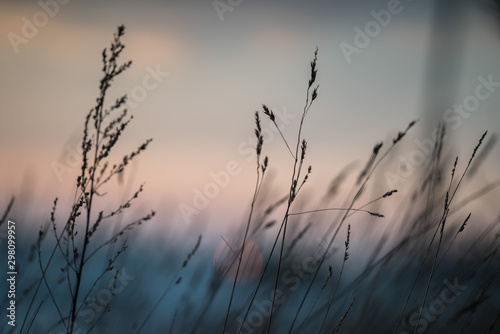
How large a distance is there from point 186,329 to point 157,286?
411mm

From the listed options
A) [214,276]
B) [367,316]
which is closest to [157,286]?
[214,276]

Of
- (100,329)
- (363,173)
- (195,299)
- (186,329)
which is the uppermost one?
(363,173)

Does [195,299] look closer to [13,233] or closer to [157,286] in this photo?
[157,286]

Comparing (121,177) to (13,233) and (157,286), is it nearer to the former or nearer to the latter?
(13,233)

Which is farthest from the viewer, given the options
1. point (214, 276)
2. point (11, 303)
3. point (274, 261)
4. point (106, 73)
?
point (274, 261)

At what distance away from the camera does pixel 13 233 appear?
6.39 ft

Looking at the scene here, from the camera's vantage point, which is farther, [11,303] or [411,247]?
[411,247]

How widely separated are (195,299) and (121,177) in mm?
682

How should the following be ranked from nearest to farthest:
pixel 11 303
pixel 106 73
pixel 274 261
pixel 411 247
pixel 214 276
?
pixel 106 73
pixel 11 303
pixel 214 276
pixel 411 247
pixel 274 261

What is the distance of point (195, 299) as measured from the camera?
2.11 metres

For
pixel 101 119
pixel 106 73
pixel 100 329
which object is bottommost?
pixel 100 329

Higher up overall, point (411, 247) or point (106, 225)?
point (411, 247)

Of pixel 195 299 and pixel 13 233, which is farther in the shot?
pixel 195 299

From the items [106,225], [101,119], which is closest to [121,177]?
[106,225]
